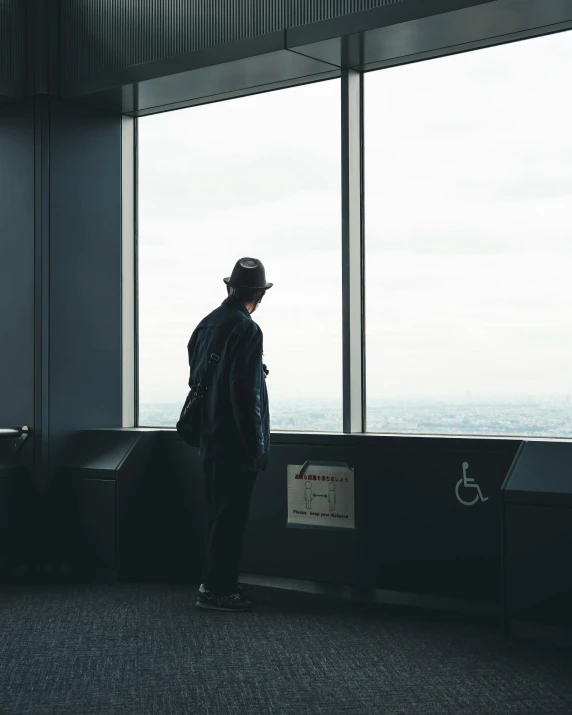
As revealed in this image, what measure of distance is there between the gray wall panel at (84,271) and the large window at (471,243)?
1.71 meters

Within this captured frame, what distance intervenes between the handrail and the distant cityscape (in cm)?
146

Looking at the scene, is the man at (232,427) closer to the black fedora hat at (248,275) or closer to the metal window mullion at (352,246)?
the black fedora hat at (248,275)

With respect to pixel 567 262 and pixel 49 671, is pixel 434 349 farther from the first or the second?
pixel 49 671

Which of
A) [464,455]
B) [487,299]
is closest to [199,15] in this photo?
[487,299]

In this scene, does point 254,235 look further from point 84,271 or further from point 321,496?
point 321,496

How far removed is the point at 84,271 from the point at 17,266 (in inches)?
15.5

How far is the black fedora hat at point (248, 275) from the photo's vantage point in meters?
4.61

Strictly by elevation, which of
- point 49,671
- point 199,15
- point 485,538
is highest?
point 199,15

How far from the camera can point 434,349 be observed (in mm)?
4863

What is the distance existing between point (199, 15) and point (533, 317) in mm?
2436

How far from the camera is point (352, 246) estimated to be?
5.00 m

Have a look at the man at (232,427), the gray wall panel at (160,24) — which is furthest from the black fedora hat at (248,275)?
the gray wall panel at (160,24)

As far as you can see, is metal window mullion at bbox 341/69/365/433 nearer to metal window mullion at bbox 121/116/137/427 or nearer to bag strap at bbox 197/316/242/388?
bag strap at bbox 197/316/242/388

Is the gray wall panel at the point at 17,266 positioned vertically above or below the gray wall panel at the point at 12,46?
below
